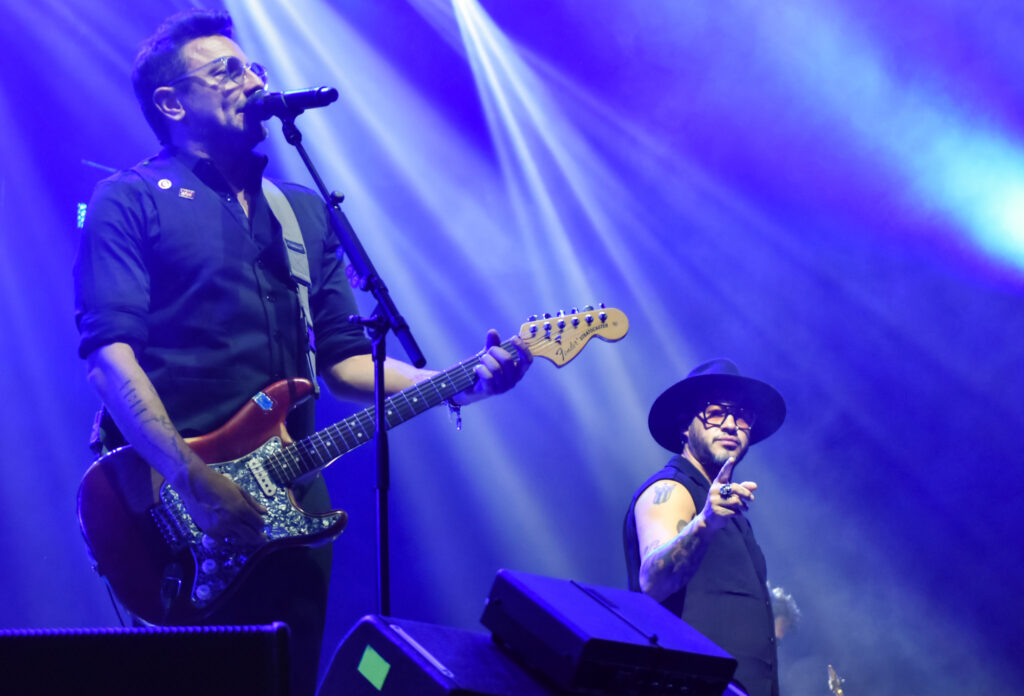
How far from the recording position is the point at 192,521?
2332mm

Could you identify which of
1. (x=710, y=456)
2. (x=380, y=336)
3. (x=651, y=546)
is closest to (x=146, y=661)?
(x=380, y=336)

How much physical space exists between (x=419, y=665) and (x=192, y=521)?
1.18 metres

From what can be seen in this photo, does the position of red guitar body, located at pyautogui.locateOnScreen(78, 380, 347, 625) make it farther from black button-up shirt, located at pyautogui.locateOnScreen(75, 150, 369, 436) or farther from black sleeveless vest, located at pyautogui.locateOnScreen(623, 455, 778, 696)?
black sleeveless vest, located at pyautogui.locateOnScreen(623, 455, 778, 696)

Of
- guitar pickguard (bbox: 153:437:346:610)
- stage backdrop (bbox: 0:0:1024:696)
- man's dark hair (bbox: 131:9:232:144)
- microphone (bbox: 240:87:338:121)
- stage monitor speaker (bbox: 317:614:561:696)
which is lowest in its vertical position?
stage monitor speaker (bbox: 317:614:561:696)

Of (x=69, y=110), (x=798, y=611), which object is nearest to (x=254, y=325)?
(x=69, y=110)

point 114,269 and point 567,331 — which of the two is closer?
point 114,269

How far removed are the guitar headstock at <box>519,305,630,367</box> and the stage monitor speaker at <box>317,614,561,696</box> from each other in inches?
55.8

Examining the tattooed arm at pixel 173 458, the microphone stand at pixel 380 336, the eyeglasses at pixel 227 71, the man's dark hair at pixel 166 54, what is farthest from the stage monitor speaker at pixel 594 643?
the man's dark hair at pixel 166 54

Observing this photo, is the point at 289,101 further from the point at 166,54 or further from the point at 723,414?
the point at 723,414

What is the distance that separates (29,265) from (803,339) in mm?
4320

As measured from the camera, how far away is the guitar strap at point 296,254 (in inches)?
→ 110

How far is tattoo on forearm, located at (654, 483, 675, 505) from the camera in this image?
9.56 ft

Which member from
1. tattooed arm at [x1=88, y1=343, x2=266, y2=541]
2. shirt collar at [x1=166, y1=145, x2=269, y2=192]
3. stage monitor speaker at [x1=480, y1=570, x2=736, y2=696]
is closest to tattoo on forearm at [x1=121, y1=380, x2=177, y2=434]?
tattooed arm at [x1=88, y1=343, x2=266, y2=541]

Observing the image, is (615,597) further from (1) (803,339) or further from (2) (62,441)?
(1) (803,339)
